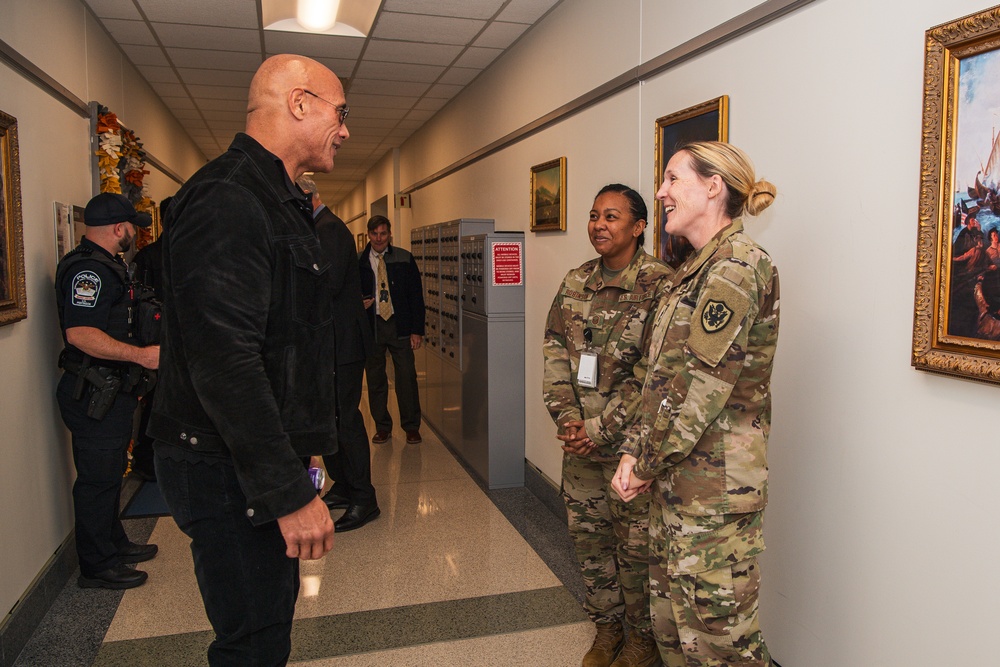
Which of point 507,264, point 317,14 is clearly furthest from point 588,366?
point 317,14

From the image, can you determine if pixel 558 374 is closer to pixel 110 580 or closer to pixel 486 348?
pixel 486 348

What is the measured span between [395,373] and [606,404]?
329 centimetres

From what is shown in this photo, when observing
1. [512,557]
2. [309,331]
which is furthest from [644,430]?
[512,557]

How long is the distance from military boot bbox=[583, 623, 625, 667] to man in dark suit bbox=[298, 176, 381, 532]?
4.84ft

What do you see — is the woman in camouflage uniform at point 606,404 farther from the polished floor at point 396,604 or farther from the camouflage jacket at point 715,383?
the camouflage jacket at point 715,383

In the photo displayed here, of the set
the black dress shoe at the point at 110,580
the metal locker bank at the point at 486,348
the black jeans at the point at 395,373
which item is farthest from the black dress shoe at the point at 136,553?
the black jeans at the point at 395,373

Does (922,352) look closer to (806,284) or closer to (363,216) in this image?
(806,284)

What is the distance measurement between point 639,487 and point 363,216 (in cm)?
1291

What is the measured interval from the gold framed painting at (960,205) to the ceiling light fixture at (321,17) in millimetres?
3568

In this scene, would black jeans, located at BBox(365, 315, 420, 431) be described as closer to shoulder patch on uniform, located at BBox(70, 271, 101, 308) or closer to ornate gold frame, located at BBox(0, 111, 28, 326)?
shoulder patch on uniform, located at BBox(70, 271, 101, 308)

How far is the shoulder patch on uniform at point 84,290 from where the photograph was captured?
287cm

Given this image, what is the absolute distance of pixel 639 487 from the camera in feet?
6.04

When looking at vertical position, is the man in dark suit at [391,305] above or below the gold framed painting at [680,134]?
below

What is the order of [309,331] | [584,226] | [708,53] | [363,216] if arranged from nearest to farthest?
1. [309,331]
2. [708,53]
3. [584,226]
4. [363,216]
